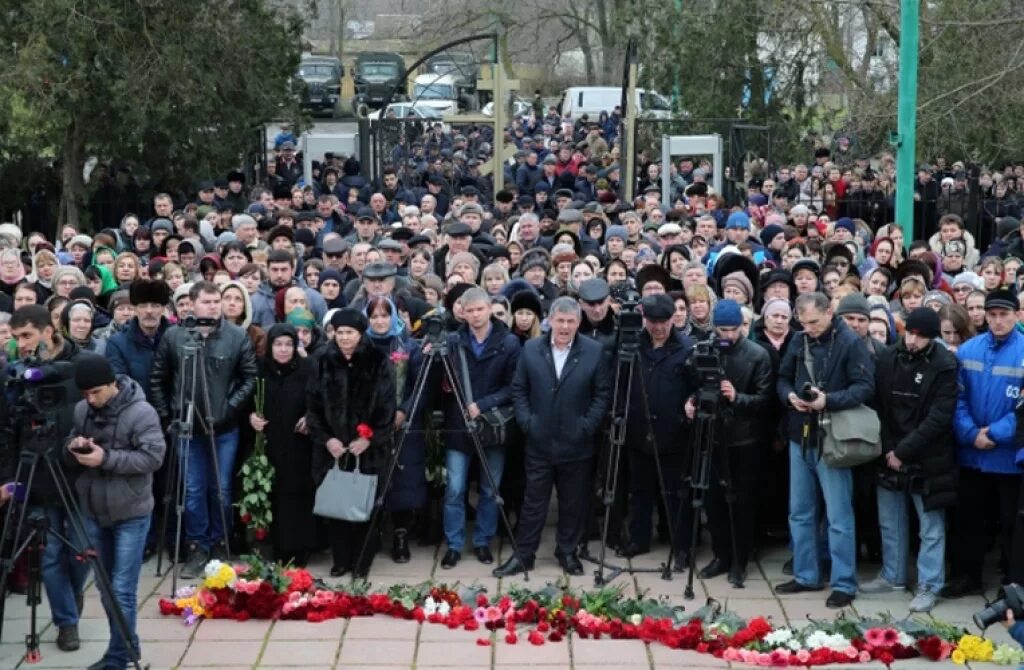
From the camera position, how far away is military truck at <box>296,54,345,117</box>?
4288cm

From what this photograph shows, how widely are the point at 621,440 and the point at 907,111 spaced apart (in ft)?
22.9

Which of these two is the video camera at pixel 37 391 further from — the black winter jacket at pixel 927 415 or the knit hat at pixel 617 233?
the knit hat at pixel 617 233

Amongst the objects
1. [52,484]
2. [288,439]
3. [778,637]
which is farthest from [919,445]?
[52,484]

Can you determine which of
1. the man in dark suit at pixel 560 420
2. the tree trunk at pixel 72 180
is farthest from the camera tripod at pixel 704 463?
the tree trunk at pixel 72 180

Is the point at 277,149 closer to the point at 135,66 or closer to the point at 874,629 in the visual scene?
the point at 135,66

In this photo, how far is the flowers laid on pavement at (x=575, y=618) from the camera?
8828 mm

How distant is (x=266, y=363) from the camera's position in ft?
34.7

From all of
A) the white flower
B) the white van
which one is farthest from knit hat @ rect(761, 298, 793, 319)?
the white van

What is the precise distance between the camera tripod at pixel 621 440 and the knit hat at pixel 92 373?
10.5 feet

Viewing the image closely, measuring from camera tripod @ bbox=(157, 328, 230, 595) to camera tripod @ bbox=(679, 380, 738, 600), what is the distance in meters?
2.93

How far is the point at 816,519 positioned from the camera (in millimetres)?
10125

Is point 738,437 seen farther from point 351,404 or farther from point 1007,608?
point 1007,608

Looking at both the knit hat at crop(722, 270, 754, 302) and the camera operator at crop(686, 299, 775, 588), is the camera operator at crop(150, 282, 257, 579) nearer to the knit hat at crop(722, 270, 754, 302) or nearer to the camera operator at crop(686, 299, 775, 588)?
the camera operator at crop(686, 299, 775, 588)

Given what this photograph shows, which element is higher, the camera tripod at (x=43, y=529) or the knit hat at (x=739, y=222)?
the knit hat at (x=739, y=222)
